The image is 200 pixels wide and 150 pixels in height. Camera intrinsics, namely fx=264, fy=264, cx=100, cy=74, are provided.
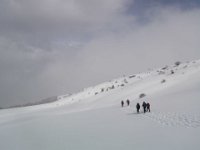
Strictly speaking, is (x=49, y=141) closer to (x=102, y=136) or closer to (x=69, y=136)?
(x=69, y=136)

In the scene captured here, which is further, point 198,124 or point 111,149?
point 198,124

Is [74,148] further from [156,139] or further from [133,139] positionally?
[156,139]

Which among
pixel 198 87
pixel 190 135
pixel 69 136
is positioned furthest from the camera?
pixel 198 87

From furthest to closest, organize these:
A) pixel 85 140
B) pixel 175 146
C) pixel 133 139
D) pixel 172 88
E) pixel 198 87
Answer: pixel 172 88 → pixel 198 87 → pixel 85 140 → pixel 133 139 → pixel 175 146

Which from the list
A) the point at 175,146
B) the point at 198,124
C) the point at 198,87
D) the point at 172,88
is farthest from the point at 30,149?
the point at 172,88

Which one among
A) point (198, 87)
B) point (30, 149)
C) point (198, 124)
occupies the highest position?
point (198, 87)

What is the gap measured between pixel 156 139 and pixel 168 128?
9.41 feet

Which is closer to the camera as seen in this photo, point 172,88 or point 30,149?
point 30,149

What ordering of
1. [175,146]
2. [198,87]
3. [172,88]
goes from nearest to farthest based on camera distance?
[175,146] → [198,87] → [172,88]

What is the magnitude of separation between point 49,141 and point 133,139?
198 inches

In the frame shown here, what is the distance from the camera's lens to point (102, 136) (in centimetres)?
1538

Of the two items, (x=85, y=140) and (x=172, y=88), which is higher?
(x=172, y=88)

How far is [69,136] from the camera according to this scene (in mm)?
16531

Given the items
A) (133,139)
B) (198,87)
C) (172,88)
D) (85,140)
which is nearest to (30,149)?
(85,140)
